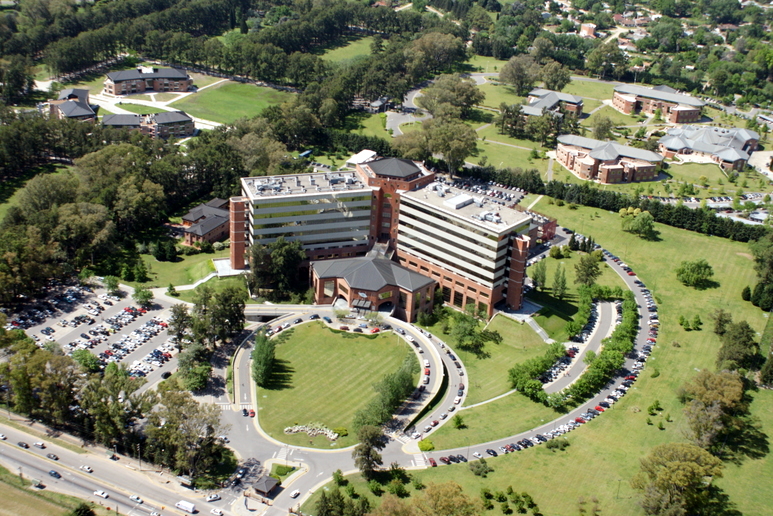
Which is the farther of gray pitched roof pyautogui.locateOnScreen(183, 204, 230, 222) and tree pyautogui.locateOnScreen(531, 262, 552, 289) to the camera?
gray pitched roof pyautogui.locateOnScreen(183, 204, 230, 222)

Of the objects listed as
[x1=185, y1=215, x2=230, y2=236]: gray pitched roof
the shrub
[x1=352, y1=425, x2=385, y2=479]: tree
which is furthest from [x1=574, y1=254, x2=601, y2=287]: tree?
[x1=185, y1=215, x2=230, y2=236]: gray pitched roof

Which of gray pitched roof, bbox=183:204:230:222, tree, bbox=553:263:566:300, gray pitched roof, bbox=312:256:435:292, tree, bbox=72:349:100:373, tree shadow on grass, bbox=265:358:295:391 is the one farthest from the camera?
gray pitched roof, bbox=183:204:230:222

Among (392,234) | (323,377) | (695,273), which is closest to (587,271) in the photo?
(695,273)

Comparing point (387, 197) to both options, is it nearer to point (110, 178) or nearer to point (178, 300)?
point (178, 300)

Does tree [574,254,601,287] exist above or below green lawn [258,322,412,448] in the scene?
above

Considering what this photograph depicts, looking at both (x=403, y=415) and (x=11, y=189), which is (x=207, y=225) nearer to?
(x=11, y=189)

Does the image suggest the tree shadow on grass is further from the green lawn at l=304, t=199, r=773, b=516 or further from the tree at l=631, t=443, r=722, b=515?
the tree at l=631, t=443, r=722, b=515

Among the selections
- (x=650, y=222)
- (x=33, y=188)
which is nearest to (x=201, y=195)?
(x=33, y=188)
